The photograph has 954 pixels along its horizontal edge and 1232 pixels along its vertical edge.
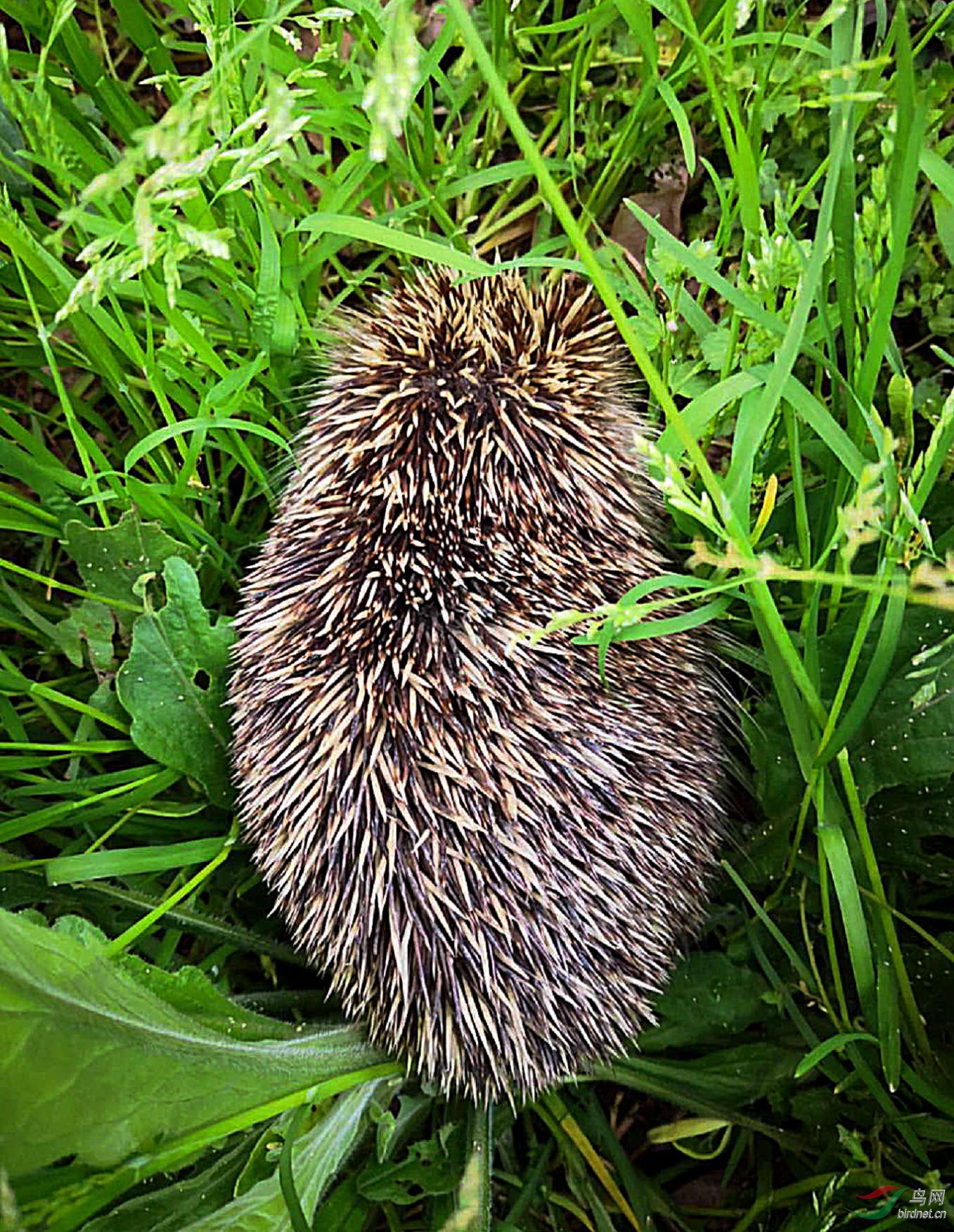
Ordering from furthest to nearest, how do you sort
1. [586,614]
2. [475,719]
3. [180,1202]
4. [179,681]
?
1. [179,681]
2. [180,1202]
3. [475,719]
4. [586,614]

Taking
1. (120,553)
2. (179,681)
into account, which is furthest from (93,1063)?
(120,553)

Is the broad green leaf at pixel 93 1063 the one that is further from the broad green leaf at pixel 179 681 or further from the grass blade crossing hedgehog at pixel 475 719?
the broad green leaf at pixel 179 681

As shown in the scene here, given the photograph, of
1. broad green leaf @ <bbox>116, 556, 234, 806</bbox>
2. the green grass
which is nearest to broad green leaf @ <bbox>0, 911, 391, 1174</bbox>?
the green grass

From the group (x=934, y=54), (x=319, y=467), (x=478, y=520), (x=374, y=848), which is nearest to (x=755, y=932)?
(x=374, y=848)

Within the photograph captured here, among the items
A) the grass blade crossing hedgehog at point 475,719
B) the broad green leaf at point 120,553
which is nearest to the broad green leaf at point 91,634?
the broad green leaf at point 120,553

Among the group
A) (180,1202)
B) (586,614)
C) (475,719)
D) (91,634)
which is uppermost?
(586,614)

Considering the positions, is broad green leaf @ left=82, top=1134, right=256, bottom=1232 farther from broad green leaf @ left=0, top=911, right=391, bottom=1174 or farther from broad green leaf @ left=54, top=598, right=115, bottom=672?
broad green leaf @ left=54, top=598, right=115, bottom=672

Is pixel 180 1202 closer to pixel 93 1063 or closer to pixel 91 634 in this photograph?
pixel 93 1063
